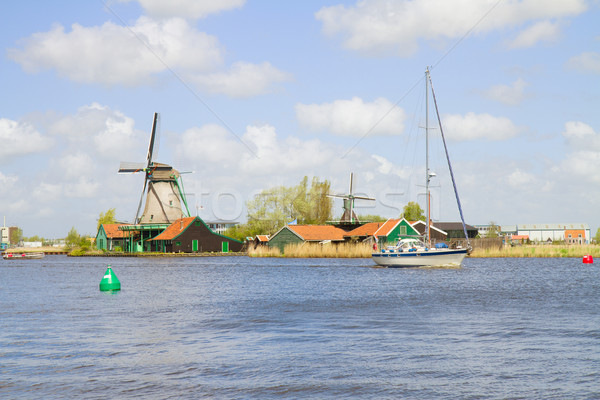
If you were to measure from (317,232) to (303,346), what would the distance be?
7739cm

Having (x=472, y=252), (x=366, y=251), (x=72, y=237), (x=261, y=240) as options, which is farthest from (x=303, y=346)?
(x=72, y=237)

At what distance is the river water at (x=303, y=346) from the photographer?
12766 mm

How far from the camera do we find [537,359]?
603 inches

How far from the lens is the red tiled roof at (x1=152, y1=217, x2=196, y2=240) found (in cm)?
9812

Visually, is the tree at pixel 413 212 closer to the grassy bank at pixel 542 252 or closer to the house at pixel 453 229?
the house at pixel 453 229

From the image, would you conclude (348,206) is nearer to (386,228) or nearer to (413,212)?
(386,228)

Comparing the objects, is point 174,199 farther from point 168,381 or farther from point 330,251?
point 168,381

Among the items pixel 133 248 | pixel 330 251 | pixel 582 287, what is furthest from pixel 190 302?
pixel 133 248

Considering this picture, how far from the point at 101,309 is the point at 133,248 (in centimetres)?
8592

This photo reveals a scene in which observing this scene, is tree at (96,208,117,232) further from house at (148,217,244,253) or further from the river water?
the river water

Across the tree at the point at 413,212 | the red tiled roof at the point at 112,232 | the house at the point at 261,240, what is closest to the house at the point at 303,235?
the house at the point at 261,240

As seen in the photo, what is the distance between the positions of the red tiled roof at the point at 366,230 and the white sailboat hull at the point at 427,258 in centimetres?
3358

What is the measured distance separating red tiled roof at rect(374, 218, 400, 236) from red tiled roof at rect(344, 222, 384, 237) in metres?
1.51

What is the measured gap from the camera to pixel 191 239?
98.8 metres
